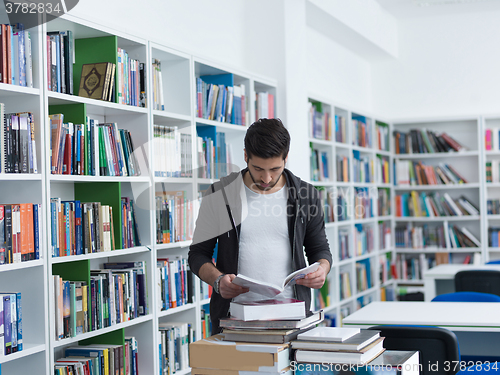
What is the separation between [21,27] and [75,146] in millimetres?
555

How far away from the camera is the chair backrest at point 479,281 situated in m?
4.12

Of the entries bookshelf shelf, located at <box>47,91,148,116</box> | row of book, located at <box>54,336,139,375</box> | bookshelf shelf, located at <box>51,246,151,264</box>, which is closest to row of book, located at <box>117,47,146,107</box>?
bookshelf shelf, located at <box>47,91,148,116</box>

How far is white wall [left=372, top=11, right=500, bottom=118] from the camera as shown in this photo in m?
7.00

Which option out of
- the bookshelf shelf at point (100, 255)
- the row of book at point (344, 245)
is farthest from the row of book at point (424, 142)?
the bookshelf shelf at point (100, 255)

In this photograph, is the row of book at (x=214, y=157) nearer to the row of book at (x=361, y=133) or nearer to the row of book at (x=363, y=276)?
the row of book at (x=361, y=133)

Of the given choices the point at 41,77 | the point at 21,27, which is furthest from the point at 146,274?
the point at 21,27

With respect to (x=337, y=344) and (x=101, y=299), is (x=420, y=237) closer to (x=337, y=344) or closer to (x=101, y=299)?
(x=101, y=299)

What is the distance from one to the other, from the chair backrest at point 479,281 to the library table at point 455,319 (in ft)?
3.08

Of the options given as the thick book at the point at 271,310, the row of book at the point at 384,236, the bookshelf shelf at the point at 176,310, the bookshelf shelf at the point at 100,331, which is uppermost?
the thick book at the point at 271,310

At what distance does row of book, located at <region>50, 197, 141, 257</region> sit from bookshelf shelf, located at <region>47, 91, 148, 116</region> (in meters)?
0.45

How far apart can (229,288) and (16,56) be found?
1333 millimetres

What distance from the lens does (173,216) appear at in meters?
3.41

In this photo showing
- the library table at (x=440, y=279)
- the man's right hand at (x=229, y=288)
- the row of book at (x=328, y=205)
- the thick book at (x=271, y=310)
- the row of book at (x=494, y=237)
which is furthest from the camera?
the row of book at (x=494, y=237)

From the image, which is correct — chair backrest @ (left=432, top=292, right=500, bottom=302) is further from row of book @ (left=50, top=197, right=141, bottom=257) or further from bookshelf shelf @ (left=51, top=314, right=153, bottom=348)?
row of book @ (left=50, top=197, right=141, bottom=257)
